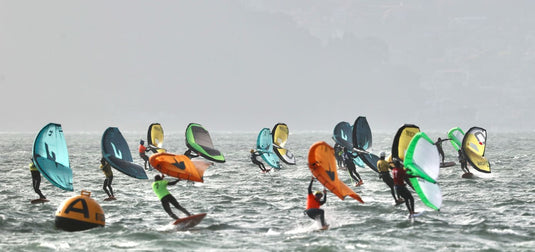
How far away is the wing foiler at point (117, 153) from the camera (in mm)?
26856

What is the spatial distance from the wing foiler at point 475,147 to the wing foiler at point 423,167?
42.0 feet

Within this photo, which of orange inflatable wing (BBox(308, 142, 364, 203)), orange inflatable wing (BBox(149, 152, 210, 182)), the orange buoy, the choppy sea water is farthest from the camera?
orange inflatable wing (BBox(149, 152, 210, 182))

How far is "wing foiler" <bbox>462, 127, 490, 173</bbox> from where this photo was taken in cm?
3372

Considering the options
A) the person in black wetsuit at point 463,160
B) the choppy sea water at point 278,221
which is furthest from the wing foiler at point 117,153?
the person in black wetsuit at point 463,160

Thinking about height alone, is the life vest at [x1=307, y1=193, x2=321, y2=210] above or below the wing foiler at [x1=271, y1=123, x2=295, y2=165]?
below

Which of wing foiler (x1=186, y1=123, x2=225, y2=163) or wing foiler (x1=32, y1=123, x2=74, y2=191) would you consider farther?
wing foiler (x1=186, y1=123, x2=225, y2=163)

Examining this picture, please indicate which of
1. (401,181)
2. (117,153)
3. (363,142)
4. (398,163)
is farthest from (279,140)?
(401,181)

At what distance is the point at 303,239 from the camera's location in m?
18.7

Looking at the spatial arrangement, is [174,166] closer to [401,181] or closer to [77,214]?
[77,214]

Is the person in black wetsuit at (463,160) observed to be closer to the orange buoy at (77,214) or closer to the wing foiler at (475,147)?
the wing foiler at (475,147)

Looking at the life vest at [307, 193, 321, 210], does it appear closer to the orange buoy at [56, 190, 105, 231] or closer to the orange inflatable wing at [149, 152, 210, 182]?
the orange inflatable wing at [149, 152, 210, 182]

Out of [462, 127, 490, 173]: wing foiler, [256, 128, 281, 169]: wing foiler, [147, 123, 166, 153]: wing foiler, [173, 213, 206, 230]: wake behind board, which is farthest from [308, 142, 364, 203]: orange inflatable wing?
[147, 123, 166, 153]: wing foiler

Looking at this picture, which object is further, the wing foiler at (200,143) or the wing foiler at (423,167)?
the wing foiler at (200,143)

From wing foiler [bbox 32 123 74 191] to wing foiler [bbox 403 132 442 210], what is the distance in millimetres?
12450
